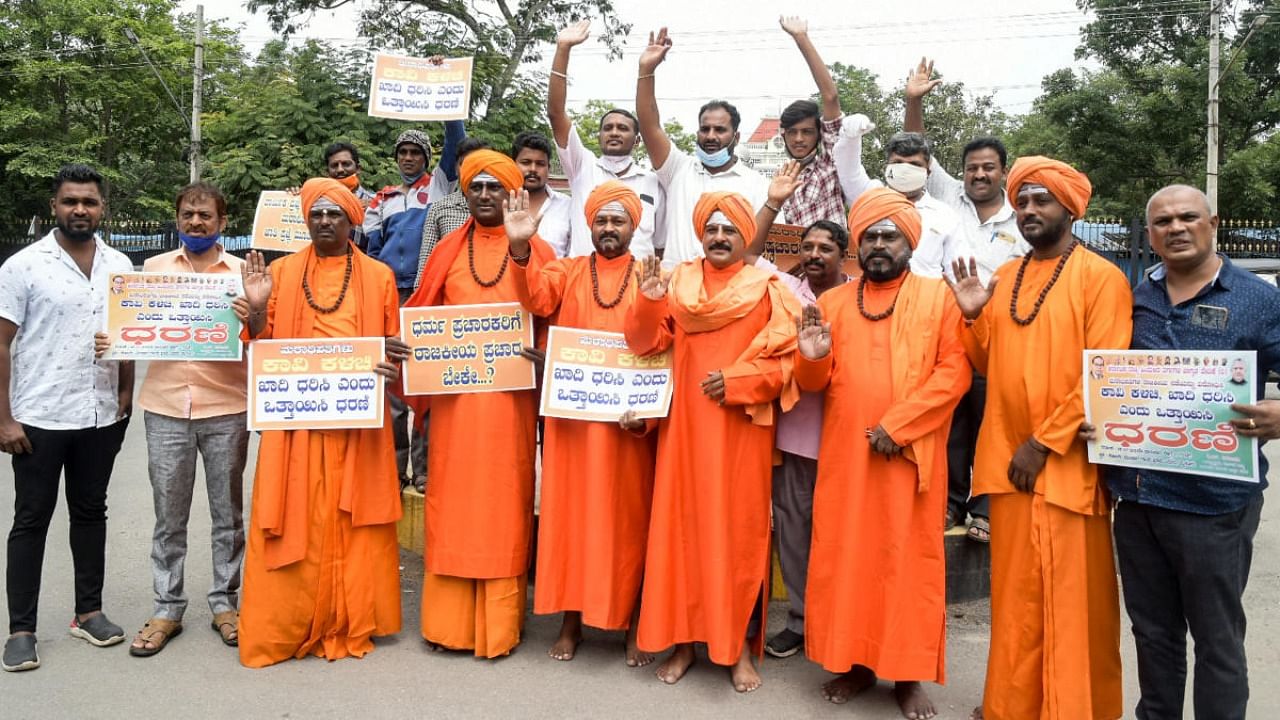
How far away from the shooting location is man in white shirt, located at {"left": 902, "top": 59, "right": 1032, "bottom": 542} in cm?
547

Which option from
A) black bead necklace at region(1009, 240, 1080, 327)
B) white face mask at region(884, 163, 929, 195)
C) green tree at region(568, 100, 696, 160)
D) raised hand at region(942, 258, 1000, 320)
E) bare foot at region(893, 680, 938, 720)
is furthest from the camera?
green tree at region(568, 100, 696, 160)

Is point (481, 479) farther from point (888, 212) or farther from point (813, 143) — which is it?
point (813, 143)

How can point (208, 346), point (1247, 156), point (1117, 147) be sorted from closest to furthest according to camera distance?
point (208, 346) < point (1247, 156) < point (1117, 147)

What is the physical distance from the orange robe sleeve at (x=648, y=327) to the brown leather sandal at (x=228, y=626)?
257 cm

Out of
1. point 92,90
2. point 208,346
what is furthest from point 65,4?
point 208,346

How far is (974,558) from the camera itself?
18.8 feet

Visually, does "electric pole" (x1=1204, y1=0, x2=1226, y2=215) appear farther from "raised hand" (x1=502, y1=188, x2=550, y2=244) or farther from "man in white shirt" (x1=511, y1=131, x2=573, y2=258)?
"raised hand" (x1=502, y1=188, x2=550, y2=244)

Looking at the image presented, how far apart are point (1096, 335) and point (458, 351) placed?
9.68ft

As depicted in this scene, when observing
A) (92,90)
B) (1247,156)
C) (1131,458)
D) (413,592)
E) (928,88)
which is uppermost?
(92,90)

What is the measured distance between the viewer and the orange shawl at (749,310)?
443 centimetres

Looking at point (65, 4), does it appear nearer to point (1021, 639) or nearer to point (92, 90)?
point (92, 90)

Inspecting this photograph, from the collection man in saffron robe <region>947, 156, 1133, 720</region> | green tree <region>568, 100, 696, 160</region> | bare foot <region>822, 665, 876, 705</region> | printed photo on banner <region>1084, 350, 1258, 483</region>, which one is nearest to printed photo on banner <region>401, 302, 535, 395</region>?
bare foot <region>822, 665, 876, 705</region>

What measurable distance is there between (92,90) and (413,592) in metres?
29.9

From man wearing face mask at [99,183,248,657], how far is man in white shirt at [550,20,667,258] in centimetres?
194
